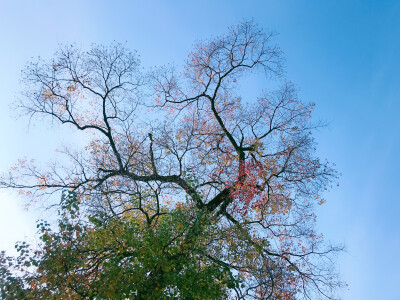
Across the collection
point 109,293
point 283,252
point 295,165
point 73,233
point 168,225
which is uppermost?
point 295,165

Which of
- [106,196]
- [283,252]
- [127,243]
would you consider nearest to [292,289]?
[283,252]

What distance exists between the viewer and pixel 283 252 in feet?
53.0

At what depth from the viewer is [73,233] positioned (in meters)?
11.6

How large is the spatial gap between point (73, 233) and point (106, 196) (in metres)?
2.83

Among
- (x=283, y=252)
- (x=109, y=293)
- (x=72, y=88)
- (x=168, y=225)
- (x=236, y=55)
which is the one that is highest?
(x=236, y=55)

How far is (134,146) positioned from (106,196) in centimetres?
339

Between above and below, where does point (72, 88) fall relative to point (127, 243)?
above

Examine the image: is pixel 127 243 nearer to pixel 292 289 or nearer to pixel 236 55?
pixel 292 289

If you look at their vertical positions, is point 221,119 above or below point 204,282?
above

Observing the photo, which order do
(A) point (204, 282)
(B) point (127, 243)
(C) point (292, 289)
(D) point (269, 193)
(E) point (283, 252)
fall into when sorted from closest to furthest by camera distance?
1. (A) point (204, 282)
2. (B) point (127, 243)
3. (C) point (292, 289)
4. (E) point (283, 252)
5. (D) point (269, 193)

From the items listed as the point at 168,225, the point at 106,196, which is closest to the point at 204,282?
the point at 168,225

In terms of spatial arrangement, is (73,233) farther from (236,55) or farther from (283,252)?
(236,55)

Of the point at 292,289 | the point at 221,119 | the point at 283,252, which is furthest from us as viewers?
the point at 221,119

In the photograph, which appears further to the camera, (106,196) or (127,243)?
(106,196)
